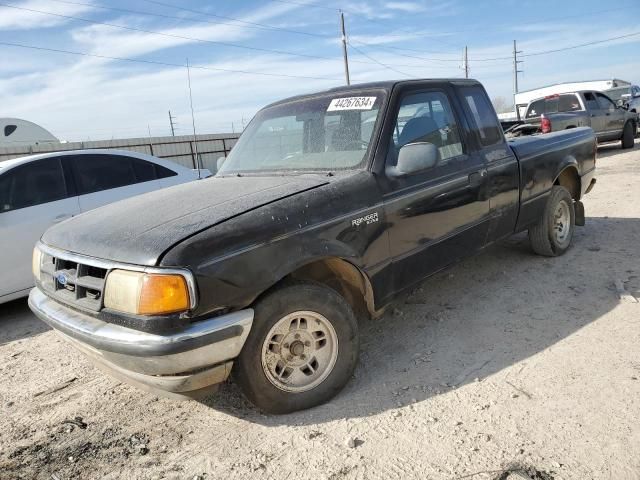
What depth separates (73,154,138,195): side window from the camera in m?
5.48

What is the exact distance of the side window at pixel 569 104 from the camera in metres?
13.4

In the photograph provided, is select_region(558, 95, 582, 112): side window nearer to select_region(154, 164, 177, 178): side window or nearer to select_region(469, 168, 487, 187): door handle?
select_region(469, 168, 487, 187): door handle

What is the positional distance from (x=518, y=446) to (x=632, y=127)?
16.2 meters

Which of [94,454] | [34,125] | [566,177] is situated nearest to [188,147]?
[34,125]

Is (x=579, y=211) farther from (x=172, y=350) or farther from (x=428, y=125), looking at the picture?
(x=172, y=350)

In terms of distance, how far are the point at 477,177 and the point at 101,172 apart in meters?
4.21

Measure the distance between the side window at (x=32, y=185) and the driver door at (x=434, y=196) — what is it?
389cm

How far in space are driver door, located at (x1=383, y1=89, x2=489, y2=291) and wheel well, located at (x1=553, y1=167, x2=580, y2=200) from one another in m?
1.89

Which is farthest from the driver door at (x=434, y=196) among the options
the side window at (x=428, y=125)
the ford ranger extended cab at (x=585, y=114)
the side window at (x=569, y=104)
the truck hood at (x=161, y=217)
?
the side window at (x=569, y=104)

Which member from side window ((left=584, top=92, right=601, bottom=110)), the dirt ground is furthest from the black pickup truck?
side window ((left=584, top=92, right=601, bottom=110))

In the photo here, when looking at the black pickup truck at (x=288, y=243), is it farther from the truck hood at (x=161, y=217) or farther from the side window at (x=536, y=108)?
the side window at (x=536, y=108)

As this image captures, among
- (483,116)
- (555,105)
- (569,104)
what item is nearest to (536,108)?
(555,105)

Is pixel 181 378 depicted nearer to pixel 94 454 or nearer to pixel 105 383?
pixel 94 454

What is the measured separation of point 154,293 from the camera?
2.24 metres
